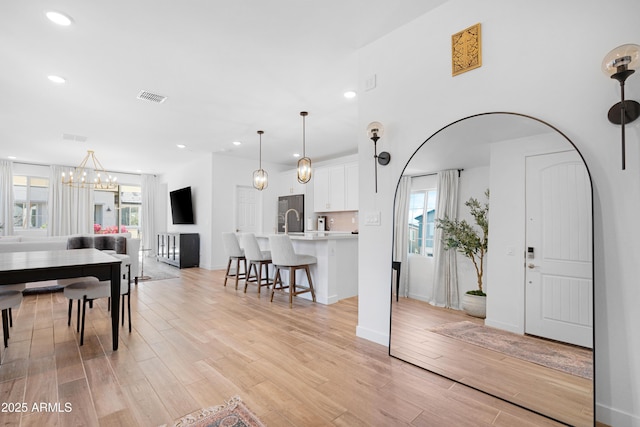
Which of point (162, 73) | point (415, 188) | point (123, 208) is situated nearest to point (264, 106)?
point (162, 73)

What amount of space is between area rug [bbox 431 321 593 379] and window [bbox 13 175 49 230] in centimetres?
1035

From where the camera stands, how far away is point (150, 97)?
3.91m

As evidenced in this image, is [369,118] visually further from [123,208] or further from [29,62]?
[123,208]

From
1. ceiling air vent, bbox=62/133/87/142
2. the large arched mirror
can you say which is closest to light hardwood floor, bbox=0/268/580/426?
the large arched mirror

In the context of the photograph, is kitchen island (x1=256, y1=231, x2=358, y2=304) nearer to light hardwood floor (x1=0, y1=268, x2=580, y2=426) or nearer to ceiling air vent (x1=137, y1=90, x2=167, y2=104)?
light hardwood floor (x1=0, y1=268, x2=580, y2=426)

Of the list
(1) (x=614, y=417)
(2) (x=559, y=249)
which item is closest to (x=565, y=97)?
(2) (x=559, y=249)

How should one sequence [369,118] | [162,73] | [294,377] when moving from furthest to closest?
[162,73]
[369,118]
[294,377]

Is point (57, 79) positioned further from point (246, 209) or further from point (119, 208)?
point (119, 208)

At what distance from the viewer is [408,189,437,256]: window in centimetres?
234

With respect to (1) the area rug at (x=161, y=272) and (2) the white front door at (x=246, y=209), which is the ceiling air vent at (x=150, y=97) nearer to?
(1) the area rug at (x=161, y=272)

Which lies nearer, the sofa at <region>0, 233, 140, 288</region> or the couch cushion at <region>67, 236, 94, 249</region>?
the sofa at <region>0, 233, 140, 288</region>

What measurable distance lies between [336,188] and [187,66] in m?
4.23

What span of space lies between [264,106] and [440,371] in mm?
3791

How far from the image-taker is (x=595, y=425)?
1530 millimetres
